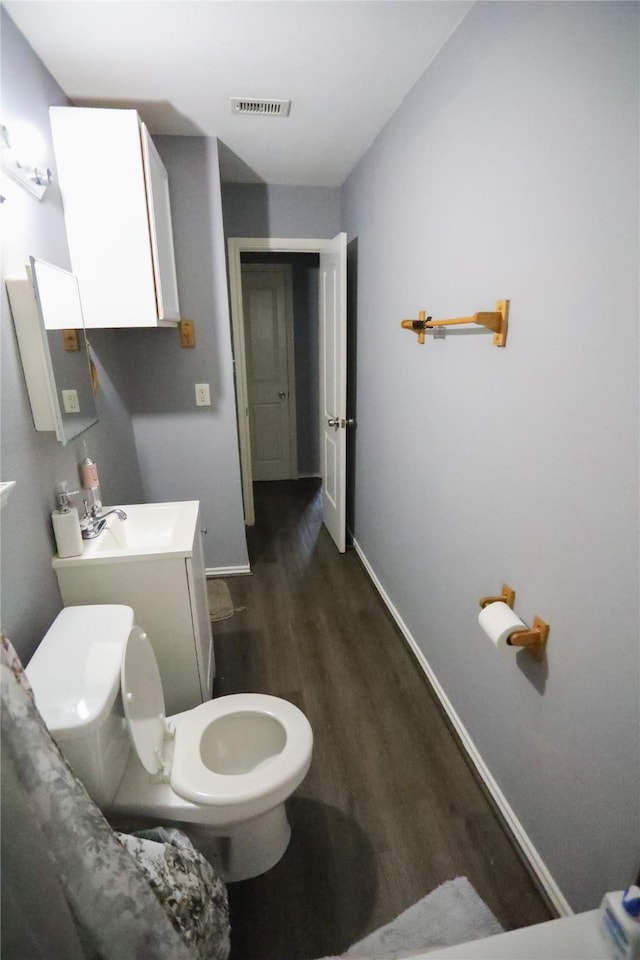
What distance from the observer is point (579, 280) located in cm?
98

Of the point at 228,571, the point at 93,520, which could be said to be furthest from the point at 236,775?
the point at 228,571

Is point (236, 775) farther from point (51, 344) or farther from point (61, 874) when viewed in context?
point (51, 344)

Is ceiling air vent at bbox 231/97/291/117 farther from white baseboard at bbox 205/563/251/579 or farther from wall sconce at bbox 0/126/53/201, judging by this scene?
white baseboard at bbox 205/563/251/579

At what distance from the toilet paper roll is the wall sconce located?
172 centimetres

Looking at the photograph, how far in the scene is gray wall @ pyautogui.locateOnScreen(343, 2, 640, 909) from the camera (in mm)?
902

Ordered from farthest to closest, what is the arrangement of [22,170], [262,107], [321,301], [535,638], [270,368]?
[270,368]
[321,301]
[262,107]
[22,170]
[535,638]

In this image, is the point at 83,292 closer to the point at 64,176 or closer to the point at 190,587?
the point at 64,176

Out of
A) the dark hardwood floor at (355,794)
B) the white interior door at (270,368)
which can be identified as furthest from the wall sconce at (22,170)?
the white interior door at (270,368)

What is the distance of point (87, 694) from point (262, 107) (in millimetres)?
2266

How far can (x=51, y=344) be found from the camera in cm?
138

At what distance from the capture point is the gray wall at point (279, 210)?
2895 mm

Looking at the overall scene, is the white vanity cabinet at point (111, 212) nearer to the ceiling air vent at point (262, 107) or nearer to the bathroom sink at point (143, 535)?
the ceiling air vent at point (262, 107)

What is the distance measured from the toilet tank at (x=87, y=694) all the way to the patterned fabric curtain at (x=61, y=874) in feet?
0.51

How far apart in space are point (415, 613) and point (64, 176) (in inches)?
91.0
